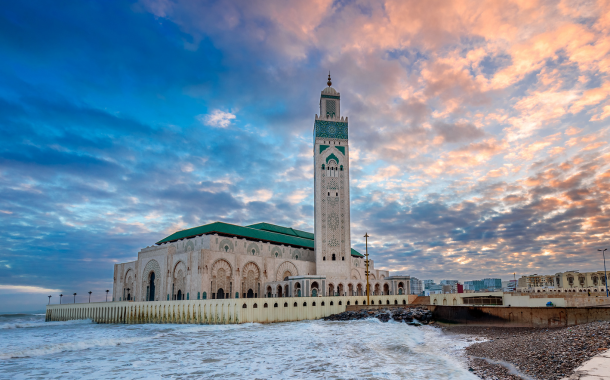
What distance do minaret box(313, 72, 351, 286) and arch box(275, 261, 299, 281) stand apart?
381cm

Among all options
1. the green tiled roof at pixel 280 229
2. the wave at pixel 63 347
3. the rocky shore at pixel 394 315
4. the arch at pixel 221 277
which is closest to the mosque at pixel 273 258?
the arch at pixel 221 277

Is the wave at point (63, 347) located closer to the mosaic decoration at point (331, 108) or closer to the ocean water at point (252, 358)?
the ocean water at point (252, 358)

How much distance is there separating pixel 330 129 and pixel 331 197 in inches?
437

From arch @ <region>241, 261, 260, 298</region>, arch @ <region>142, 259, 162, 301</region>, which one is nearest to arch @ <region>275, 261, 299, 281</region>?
arch @ <region>241, 261, 260, 298</region>

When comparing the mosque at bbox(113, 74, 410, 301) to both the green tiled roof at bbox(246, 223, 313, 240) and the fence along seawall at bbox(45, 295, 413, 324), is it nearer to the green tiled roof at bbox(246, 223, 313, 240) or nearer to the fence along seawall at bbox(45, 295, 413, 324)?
the green tiled roof at bbox(246, 223, 313, 240)

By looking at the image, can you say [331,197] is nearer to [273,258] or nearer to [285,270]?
[273,258]

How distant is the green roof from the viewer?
51594 millimetres

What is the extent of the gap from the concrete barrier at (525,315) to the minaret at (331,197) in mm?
27618

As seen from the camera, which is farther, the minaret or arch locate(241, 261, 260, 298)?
the minaret

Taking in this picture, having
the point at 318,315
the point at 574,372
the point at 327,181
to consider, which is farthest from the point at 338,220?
the point at 574,372

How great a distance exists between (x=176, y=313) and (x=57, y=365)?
22628mm

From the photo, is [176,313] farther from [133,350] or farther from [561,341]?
[561,341]

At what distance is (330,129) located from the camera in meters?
61.2

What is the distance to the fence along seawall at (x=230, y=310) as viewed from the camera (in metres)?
37.0
